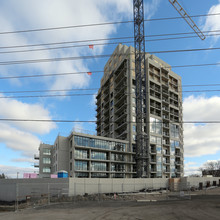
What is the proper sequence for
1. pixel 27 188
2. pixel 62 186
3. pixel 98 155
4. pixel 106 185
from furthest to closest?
pixel 98 155 → pixel 106 185 → pixel 62 186 → pixel 27 188

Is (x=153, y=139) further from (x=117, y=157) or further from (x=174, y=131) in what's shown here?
(x=174, y=131)

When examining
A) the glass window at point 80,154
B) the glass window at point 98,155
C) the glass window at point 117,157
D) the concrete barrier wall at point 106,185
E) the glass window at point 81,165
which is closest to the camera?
the concrete barrier wall at point 106,185

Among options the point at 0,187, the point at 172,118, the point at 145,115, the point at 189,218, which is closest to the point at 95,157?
the point at 145,115

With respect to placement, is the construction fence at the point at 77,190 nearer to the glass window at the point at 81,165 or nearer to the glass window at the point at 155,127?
the glass window at the point at 81,165

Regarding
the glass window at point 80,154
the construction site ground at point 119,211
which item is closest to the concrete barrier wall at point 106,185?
the construction site ground at point 119,211

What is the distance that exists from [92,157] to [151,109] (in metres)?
28.5

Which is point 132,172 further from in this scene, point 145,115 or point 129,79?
point 129,79

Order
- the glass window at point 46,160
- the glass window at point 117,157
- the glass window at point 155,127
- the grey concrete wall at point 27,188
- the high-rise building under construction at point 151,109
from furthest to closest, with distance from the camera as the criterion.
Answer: the glass window at point 46,160, the glass window at point 155,127, the high-rise building under construction at point 151,109, the glass window at point 117,157, the grey concrete wall at point 27,188

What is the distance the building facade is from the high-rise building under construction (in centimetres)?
497

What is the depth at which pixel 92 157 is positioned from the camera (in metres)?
68.1

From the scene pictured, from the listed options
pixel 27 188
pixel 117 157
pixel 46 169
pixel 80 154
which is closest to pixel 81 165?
pixel 80 154

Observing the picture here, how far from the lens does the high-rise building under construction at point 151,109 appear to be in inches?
3076

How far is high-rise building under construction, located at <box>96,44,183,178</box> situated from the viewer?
78.1 metres

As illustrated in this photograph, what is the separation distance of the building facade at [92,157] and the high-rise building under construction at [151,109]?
4971 millimetres
